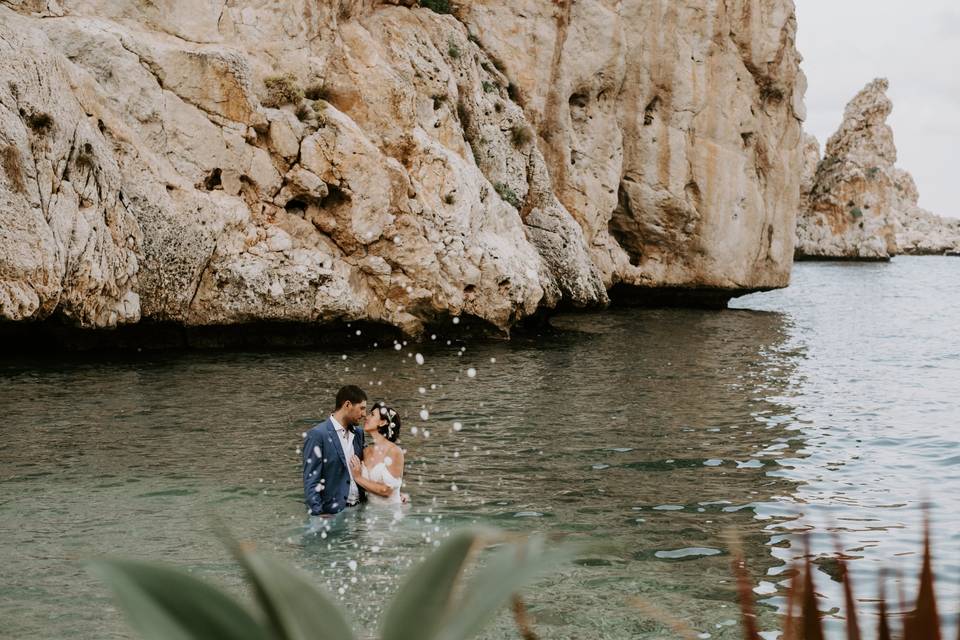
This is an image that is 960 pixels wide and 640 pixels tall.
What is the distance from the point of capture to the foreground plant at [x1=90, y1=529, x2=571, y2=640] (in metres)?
0.99

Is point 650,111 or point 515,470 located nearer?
point 515,470

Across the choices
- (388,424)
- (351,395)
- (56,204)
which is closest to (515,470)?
(388,424)

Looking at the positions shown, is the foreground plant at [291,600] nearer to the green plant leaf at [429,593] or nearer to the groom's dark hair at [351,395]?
the green plant leaf at [429,593]

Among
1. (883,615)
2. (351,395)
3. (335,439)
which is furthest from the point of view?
(335,439)

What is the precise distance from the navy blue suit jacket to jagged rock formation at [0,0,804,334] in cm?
970

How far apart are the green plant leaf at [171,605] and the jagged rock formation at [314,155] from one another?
17.2 meters

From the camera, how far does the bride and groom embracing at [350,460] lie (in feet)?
30.5

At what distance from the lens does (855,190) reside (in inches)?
4857

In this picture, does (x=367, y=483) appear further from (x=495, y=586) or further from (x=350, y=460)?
(x=495, y=586)

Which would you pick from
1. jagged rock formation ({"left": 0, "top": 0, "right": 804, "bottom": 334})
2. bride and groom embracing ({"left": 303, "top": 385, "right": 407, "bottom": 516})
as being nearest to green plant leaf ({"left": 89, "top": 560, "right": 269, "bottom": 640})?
bride and groom embracing ({"left": 303, "top": 385, "right": 407, "bottom": 516})

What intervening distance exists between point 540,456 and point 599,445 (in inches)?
55.2

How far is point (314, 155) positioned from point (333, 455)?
53.2ft

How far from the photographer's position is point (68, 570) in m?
8.03

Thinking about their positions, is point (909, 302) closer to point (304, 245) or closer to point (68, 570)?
point (304, 245)
